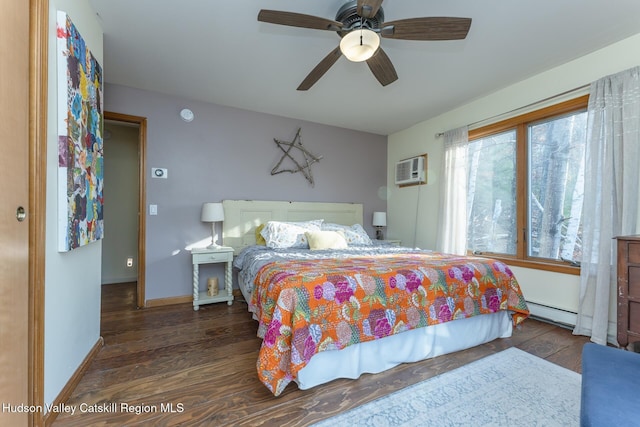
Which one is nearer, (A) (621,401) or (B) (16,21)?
(A) (621,401)

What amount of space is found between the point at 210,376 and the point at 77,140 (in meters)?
1.69

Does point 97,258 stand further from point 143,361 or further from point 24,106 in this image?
A: point 24,106

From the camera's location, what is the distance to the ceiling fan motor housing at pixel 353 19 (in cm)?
178

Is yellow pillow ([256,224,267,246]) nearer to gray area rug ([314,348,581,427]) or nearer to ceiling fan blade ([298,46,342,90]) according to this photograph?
ceiling fan blade ([298,46,342,90])

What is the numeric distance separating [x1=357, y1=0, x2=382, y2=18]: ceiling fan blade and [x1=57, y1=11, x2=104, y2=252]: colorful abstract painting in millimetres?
1633

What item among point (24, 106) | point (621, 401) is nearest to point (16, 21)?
point (24, 106)

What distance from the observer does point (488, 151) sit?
3420 millimetres

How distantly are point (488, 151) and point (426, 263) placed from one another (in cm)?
212

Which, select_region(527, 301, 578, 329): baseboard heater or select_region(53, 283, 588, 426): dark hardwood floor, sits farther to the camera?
select_region(527, 301, 578, 329): baseboard heater

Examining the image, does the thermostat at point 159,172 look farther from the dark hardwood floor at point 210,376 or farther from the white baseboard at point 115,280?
the white baseboard at point 115,280

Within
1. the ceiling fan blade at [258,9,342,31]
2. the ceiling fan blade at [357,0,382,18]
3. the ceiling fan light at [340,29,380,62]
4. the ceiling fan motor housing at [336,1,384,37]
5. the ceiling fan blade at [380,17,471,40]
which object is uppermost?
the ceiling fan motor housing at [336,1,384,37]

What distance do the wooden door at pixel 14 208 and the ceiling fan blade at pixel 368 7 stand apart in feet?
5.25

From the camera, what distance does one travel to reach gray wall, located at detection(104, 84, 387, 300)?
10.6 ft

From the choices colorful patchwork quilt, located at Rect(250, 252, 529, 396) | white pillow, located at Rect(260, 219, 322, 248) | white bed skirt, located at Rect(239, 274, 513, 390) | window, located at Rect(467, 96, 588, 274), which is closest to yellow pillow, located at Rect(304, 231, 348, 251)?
white pillow, located at Rect(260, 219, 322, 248)
